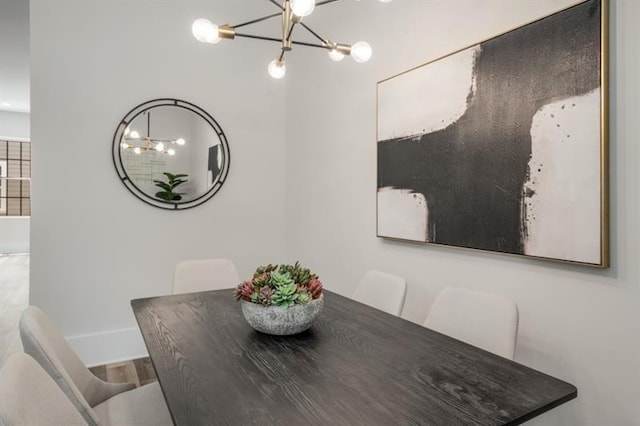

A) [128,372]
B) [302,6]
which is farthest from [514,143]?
[128,372]

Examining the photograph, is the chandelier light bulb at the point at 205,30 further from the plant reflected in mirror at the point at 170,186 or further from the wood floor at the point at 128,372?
the wood floor at the point at 128,372

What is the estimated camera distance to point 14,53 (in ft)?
16.1

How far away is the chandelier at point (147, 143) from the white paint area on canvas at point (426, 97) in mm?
1783

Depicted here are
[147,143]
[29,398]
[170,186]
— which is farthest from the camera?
[170,186]

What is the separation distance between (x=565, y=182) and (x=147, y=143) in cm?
287

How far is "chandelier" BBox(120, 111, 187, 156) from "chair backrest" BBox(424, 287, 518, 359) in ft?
8.21

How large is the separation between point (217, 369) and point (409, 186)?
5.02ft

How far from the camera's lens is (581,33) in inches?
57.5

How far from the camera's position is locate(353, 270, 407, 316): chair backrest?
186 centimetres

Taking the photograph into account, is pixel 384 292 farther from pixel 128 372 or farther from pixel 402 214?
pixel 128 372

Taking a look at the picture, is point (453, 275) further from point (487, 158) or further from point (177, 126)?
point (177, 126)

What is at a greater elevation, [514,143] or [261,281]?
[514,143]

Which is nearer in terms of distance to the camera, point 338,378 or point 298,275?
point 338,378

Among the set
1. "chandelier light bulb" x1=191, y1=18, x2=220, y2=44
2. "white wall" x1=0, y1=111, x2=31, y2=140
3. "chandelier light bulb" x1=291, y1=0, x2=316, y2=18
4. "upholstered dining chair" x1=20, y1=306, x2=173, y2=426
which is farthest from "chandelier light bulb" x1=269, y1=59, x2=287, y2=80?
"white wall" x1=0, y1=111, x2=31, y2=140
